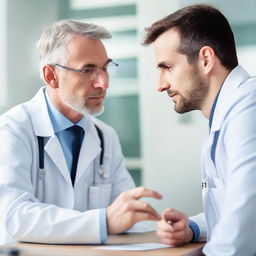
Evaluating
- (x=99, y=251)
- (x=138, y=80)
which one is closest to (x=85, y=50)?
(x=99, y=251)

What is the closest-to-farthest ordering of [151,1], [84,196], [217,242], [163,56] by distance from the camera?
[217,242] < [163,56] < [84,196] < [151,1]

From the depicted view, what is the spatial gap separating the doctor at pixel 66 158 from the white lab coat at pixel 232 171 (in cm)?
22

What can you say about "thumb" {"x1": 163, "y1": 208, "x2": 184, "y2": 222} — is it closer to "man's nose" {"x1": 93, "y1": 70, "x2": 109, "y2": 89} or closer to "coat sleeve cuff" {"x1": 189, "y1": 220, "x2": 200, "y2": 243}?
"coat sleeve cuff" {"x1": 189, "y1": 220, "x2": 200, "y2": 243}

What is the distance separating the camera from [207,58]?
1852 mm

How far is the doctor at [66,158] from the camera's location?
176 cm

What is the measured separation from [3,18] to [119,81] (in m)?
0.87

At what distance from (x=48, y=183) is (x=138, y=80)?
1584mm

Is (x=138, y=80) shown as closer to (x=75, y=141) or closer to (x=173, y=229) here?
(x=75, y=141)

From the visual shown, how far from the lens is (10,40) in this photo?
3.69 m

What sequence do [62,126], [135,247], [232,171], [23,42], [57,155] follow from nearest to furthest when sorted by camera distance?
[232,171] → [135,247] → [57,155] → [62,126] → [23,42]

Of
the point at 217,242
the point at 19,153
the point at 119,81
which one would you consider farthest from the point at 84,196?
the point at 119,81

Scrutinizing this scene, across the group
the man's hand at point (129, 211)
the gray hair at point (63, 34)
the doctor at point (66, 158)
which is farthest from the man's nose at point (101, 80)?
the man's hand at point (129, 211)

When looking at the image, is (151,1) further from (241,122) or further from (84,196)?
(241,122)

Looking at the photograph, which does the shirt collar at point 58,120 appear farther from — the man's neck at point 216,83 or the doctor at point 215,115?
the man's neck at point 216,83
